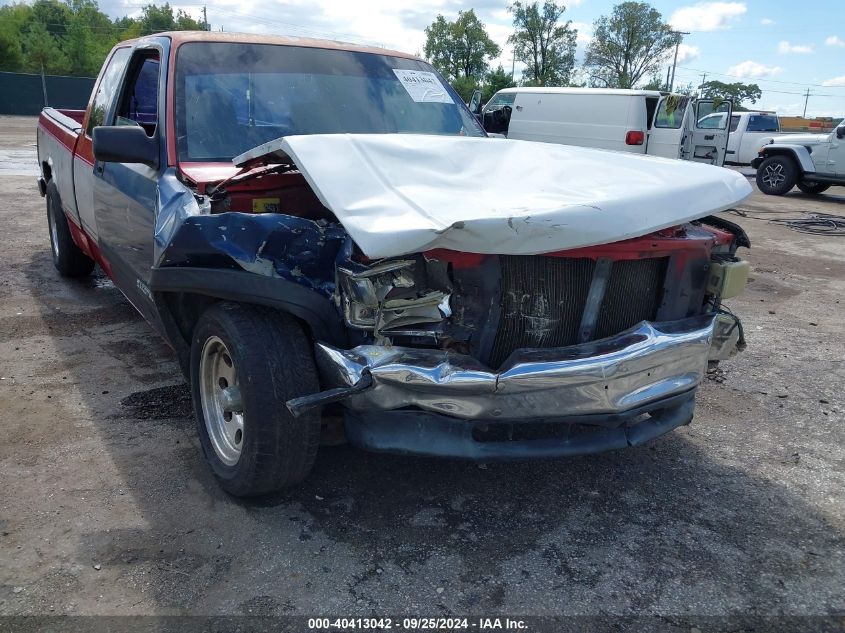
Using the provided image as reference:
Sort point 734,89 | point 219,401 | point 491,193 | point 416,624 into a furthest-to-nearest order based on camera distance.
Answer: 1. point 734,89
2. point 219,401
3. point 491,193
4. point 416,624

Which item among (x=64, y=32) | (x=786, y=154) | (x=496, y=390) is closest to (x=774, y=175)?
(x=786, y=154)

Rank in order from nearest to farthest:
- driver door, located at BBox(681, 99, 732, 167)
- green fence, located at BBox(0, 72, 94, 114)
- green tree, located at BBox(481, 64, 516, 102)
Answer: driver door, located at BBox(681, 99, 732, 167), green fence, located at BBox(0, 72, 94, 114), green tree, located at BBox(481, 64, 516, 102)

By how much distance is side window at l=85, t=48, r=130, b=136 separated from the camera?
447 cm

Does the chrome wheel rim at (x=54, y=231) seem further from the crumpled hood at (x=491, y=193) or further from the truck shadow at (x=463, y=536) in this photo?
the crumpled hood at (x=491, y=193)

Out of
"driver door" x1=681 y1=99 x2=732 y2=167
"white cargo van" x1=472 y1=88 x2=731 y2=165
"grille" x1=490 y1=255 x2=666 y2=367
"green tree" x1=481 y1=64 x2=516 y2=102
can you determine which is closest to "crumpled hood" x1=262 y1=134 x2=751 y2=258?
"grille" x1=490 y1=255 x2=666 y2=367

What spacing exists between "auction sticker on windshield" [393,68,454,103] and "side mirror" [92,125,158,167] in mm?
1609

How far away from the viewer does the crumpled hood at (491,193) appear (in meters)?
2.26

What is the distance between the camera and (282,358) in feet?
8.38

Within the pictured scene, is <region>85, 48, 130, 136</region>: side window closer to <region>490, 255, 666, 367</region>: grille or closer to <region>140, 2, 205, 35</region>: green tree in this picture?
<region>490, 255, 666, 367</region>: grille

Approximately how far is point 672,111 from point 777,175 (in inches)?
123

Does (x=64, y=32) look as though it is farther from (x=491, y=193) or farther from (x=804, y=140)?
(x=491, y=193)

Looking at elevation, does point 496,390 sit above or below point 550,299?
below

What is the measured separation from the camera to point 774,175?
1523cm

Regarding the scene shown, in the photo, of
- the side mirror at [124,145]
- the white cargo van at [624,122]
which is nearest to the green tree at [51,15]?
the white cargo van at [624,122]
